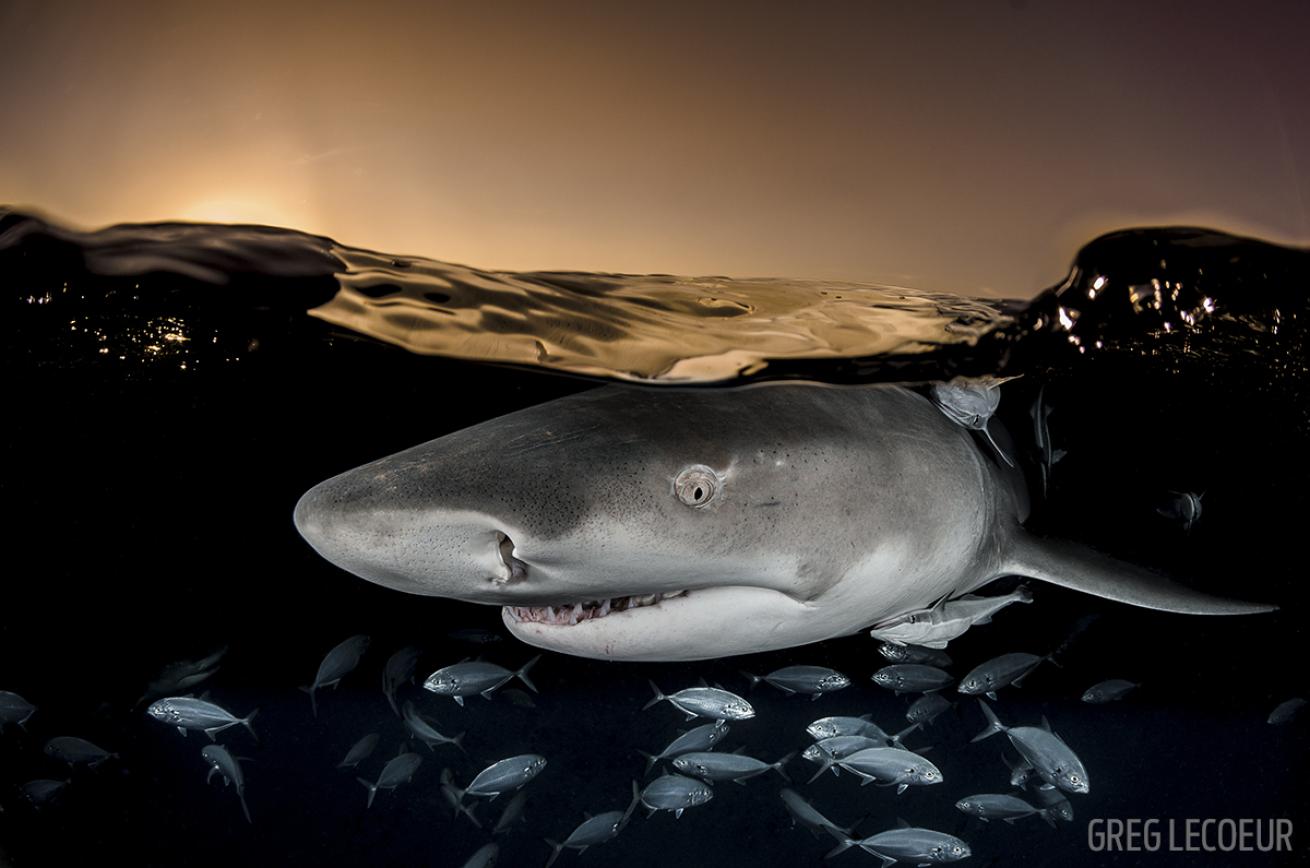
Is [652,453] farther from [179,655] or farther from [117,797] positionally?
[179,655]

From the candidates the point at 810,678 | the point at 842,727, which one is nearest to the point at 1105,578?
the point at 810,678

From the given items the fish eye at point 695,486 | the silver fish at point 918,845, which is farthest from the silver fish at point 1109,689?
the fish eye at point 695,486

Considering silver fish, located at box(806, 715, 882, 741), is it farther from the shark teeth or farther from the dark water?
the shark teeth

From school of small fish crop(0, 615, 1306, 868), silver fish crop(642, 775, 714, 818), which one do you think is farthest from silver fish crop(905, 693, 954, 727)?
silver fish crop(642, 775, 714, 818)

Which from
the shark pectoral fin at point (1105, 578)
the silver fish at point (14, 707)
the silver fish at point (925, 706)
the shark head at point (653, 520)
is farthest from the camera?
the silver fish at point (14, 707)

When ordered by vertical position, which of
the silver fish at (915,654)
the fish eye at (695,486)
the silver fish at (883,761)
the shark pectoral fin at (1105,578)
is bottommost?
the silver fish at (883,761)

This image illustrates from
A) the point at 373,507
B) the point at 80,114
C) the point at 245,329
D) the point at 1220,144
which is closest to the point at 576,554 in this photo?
the point at 373,507

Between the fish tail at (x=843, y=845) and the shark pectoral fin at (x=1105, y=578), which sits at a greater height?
the shark pectoral fin at (x=1105, y=578)

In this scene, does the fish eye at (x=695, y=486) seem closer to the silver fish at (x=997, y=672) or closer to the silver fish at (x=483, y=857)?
the silver fish at (x=997, y=672)

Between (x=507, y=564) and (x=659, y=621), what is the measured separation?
54 cm

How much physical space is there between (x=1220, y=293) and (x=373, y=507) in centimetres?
340

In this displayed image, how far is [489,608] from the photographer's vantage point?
8.05 m

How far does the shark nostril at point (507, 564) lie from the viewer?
1.81m

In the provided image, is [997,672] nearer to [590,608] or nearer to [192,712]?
[590,608]
